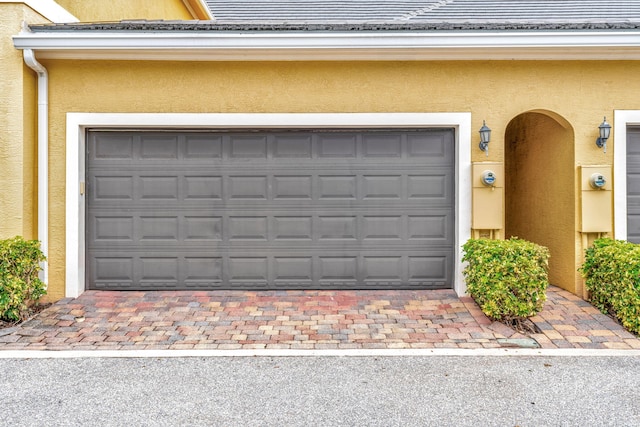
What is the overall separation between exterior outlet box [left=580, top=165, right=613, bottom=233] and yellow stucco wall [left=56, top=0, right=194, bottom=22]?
8131mm

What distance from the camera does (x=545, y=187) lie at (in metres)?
6.45

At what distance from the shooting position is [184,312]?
5281 millimetres

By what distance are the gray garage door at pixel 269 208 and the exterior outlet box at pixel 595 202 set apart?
173 centimetres

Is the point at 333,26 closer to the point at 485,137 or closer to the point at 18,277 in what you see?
the point at 485,137

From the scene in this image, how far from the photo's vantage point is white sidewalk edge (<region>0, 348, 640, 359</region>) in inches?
161

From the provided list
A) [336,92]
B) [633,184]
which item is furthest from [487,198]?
[336,92]

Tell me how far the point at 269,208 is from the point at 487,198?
10.1ft

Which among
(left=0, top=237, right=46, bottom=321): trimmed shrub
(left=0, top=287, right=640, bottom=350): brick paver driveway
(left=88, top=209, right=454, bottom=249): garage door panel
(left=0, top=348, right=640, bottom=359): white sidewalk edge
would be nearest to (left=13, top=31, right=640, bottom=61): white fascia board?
(left=88, top=209, right=454, bottom=249): garage door panel

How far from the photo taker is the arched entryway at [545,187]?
5848 mm

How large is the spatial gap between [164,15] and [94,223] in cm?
542

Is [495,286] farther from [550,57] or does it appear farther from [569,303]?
→ [550,57]

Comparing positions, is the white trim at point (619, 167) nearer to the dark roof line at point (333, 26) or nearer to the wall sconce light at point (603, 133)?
the wall sconce light at point (603, 133)

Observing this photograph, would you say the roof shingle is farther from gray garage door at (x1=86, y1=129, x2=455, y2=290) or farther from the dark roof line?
gray garage door at (x1=86, y1=129, x2=455, y2=290)

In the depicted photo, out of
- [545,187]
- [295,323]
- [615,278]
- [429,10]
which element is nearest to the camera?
[615,278]
